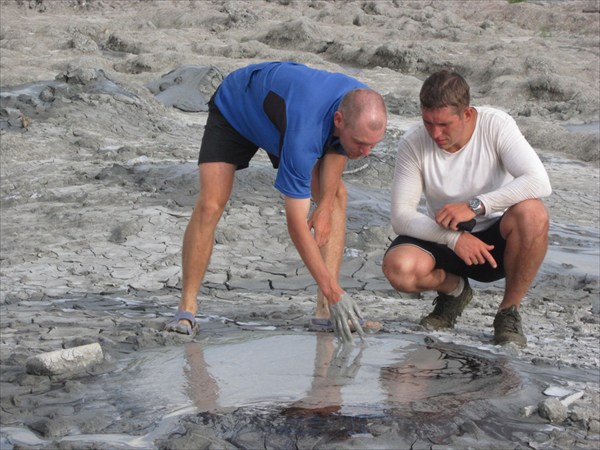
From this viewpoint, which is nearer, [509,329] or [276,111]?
[276,111]

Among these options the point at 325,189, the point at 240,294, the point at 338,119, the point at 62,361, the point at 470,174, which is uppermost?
the point at 338,119

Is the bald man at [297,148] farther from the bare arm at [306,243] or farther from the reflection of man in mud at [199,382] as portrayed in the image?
the reflection of man in mud at [199,382]

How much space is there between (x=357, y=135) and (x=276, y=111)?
362 mm

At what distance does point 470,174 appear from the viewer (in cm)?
384

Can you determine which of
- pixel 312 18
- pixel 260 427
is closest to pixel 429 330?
pixel 260 427

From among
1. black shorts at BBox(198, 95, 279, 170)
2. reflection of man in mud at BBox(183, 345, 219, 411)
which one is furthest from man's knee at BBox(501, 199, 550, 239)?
reflection of man in mud at BBox(183, 345, 219, 411)

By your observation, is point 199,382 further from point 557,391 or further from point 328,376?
point 557,391

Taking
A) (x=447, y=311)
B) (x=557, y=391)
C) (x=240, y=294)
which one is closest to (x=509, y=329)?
(x=447, y=311)

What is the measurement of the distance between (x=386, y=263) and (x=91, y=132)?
5069 millimetres

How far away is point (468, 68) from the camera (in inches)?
497

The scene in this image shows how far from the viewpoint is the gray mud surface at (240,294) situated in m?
2.99

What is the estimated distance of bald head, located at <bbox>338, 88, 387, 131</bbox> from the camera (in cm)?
342

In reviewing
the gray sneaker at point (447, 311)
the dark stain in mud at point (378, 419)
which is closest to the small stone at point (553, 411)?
the dark stain in mud at point (378, 419)

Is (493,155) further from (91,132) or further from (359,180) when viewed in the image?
(91,132)
